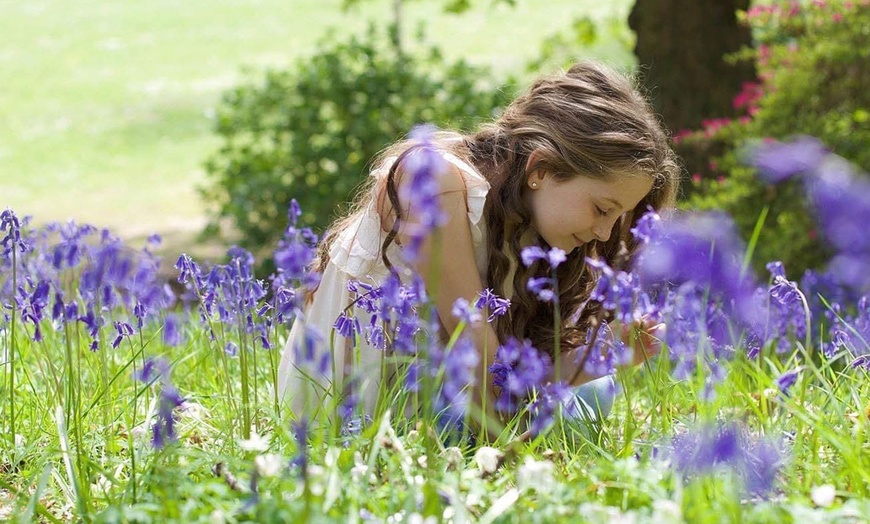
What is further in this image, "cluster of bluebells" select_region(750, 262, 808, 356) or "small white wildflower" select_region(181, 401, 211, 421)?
"small white wildflower" select_region(181, 401, 211, 421)

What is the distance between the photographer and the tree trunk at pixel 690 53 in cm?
713

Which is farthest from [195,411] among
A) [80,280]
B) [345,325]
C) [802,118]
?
[802,118]

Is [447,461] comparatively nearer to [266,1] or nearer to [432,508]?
[432,508]

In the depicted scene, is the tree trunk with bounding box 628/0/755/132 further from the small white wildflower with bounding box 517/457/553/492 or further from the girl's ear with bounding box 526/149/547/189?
the small white wildflower with bounding box 517/457/553/492

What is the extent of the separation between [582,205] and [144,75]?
57.9 feet

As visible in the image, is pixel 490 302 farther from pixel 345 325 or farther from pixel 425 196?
pixel 425 196

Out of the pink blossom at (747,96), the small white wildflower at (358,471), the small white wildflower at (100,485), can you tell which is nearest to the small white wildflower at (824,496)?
the small white wildflower at (358,471)

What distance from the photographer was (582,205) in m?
3.05

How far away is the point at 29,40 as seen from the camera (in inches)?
878

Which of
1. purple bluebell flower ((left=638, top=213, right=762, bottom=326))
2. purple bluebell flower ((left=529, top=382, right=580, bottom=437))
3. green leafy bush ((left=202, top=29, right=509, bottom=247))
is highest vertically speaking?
purple bluebell flower ((left=638, top=213, right=762, bottom=326))

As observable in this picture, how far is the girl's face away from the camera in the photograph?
3053 millimetres

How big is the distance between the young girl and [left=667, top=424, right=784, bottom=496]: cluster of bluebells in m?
0.91

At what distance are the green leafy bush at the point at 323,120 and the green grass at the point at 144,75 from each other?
2.47 meters

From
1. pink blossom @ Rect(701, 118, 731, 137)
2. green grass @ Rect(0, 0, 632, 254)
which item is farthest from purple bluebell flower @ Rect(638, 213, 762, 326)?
green grass @ Rect(0, 0, 632, 254)
